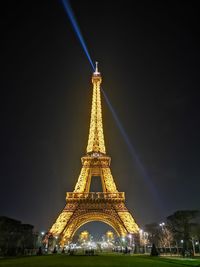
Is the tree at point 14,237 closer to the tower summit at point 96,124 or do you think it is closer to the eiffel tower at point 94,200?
the eiffel tower at point 94,200

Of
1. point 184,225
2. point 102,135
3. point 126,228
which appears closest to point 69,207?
point 126,228

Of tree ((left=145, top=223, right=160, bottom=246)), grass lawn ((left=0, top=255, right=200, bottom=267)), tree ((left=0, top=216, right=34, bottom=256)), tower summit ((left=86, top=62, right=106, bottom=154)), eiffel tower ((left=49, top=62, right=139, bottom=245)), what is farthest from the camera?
tower summit ((left=86, top=62, right=106, bottom=154))

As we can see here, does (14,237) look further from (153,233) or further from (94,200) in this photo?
(153,233)

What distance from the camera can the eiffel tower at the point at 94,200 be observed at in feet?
194

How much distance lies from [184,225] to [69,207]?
2395 centimetres

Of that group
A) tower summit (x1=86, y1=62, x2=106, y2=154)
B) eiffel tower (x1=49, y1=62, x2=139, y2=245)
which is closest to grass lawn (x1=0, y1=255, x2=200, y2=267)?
eiffel tower (x1=49, y1=62, x2=139, y2=245)

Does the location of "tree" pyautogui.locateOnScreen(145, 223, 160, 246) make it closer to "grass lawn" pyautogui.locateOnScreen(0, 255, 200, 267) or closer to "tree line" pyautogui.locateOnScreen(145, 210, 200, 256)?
"tree line" pyautogui.locateOnScreen(145, 210, 200, 256)

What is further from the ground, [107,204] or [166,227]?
[107,204]

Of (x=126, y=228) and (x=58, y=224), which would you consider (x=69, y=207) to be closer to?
(x=58, y=224)

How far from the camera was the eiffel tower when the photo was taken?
59244 millimetres

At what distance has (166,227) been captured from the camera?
56.9m

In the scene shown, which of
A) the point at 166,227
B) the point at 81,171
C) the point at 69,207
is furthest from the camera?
the point at 81,171

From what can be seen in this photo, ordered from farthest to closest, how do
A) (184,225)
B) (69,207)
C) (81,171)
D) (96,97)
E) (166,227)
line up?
(96,97)
(81,171)
(69,207)
(166,227)
(184,225)

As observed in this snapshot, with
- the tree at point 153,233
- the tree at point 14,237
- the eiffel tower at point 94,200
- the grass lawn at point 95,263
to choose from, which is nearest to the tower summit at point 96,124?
the eiffel tower at point 94,200
